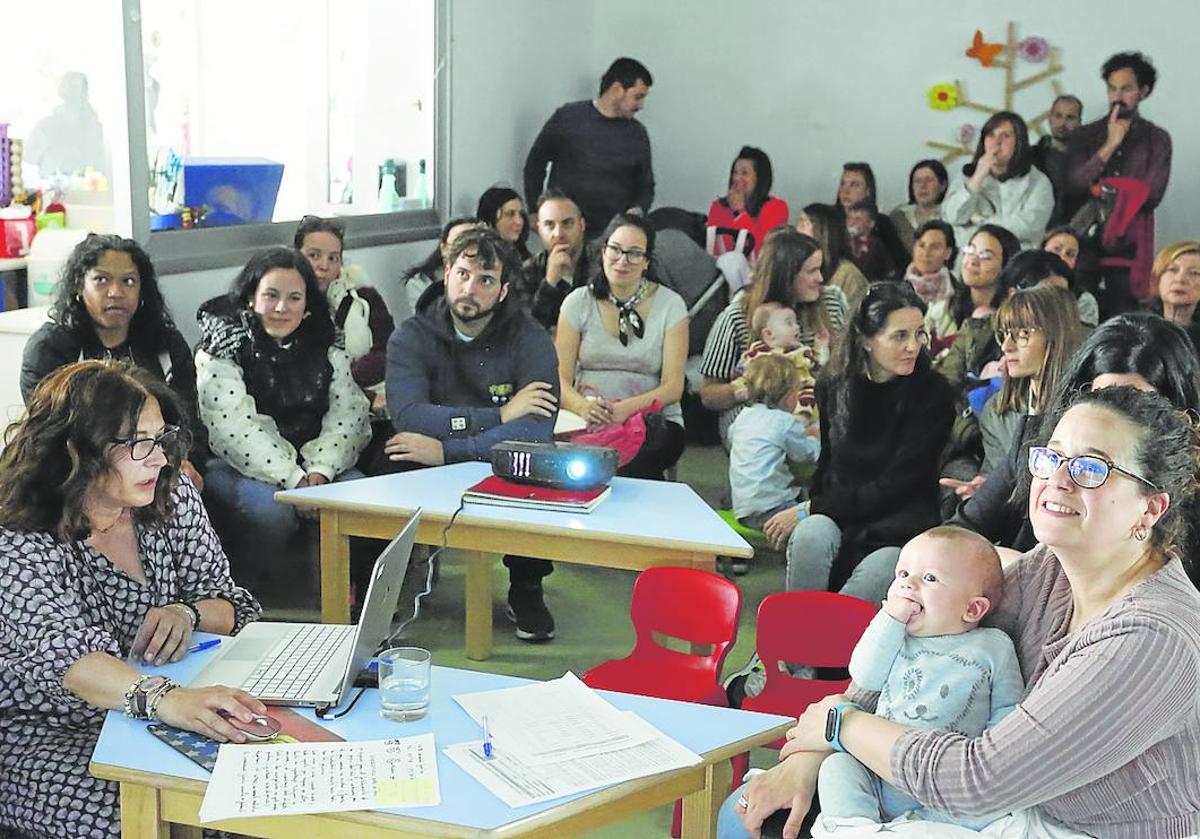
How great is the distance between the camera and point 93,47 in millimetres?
4645

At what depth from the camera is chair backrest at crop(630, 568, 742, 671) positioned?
9.52ft

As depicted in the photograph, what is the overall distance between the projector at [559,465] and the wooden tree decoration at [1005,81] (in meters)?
5.59

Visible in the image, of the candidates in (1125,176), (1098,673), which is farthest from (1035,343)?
(1125,176)

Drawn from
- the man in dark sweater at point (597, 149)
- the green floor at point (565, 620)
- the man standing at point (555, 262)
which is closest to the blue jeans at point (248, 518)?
the green floor at point (565, 620)

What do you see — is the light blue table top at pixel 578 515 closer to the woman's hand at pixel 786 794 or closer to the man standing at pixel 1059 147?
the woman's hand at pixel 786 794

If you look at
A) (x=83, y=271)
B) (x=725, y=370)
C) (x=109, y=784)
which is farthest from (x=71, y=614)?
(x=725, y=370)

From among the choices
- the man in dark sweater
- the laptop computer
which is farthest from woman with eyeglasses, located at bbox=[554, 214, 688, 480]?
the laptop computer

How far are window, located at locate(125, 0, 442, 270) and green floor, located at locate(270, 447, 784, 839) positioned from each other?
1633 mm

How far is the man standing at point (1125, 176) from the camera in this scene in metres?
7.17

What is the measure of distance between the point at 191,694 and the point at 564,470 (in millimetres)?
1531

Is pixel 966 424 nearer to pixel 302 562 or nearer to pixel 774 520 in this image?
pixel 774 520

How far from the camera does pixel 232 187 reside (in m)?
5.31

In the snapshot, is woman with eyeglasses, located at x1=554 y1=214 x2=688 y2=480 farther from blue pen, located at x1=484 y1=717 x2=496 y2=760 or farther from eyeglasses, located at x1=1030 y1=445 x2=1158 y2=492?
eyeglasses, located at x1=1030 y1=445 x2=1158 y2=492

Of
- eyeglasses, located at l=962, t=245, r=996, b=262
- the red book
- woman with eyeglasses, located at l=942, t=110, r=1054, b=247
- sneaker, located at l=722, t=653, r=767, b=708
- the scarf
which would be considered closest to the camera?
sneaker, located at l=722, t=653, r=767, b=708
